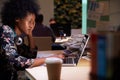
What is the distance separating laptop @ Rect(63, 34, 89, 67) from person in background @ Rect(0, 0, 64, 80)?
12 cm

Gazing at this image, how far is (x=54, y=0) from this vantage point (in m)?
7.56

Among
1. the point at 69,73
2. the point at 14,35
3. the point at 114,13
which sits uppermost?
the point at 114,13

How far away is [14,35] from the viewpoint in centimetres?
237

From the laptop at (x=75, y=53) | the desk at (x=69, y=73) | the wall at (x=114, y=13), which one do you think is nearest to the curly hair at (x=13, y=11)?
the laptop at (x=75, y=53)

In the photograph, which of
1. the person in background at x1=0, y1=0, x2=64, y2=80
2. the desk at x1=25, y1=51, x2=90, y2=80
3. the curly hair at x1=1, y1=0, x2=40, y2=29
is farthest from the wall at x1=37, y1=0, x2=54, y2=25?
the desk at x1=25, y1=51, x2=90, y2=80

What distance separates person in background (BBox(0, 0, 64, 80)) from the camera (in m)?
2.16

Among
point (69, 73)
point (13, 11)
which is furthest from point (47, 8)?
point (69, 73)

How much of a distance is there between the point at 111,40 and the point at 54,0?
7203mm

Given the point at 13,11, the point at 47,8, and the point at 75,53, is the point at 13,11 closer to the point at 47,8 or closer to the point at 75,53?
the point at 75,53

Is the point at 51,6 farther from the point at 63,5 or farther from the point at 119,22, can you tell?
the point at 119,22

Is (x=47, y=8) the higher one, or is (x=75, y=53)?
(x=47, y=8)

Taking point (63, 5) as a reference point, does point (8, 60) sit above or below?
below

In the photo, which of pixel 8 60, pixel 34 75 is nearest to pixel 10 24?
pixel 8 60

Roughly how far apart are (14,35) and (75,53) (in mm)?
618
